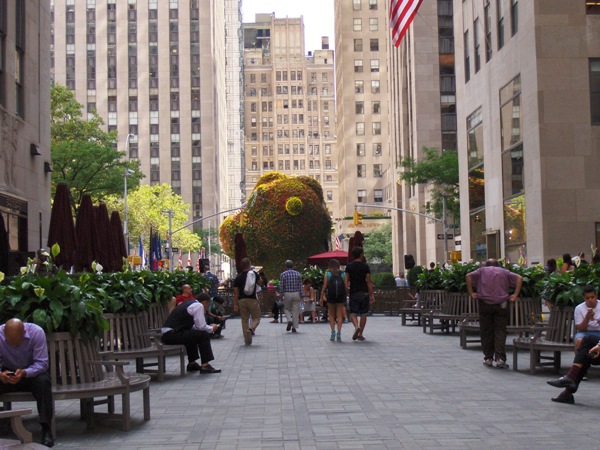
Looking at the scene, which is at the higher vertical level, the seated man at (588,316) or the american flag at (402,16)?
the american flag at (402,16)

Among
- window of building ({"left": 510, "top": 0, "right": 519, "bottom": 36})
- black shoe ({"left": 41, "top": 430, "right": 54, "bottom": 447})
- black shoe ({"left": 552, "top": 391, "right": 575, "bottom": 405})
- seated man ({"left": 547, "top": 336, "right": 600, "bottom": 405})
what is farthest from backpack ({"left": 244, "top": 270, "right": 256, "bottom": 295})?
window of building ({"left": 510, "top": 0, "right": 519, "bottom": 36})

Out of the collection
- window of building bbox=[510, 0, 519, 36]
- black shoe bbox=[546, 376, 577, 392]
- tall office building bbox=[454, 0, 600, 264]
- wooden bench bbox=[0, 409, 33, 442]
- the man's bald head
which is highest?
window of building bbox=[510, 0, 519, 36]

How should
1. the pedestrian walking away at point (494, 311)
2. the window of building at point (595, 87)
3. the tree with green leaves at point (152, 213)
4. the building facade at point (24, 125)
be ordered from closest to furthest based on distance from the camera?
the pedestrian walking away at point (494, 311), the building facade at point (24, 125), the window of building at point (595, 87), the tree with green leaves at point (152, 213)

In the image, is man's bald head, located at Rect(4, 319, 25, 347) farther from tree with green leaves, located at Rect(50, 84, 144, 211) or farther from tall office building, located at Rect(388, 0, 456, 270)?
tall office building, located at Rect(388, 0, 456, 270)

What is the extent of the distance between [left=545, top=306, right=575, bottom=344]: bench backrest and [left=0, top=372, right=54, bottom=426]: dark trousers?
717 centimetres

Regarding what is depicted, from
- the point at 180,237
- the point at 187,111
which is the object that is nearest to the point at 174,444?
the point at 180,237

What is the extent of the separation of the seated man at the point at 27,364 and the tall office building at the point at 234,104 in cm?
15558

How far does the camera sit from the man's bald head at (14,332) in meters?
7.99

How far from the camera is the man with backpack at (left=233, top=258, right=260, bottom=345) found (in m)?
19.4

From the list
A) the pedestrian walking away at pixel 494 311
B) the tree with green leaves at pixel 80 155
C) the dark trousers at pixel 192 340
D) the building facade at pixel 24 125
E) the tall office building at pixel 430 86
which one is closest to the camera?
the dark trousers at pixel 192 340

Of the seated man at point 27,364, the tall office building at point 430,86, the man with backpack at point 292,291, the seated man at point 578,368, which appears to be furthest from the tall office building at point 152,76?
the seated man at point 27,364

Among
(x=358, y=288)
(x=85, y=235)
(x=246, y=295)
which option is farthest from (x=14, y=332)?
(x=358, y=288)

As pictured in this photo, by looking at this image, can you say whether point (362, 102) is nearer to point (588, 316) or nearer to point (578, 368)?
point (588, 316)

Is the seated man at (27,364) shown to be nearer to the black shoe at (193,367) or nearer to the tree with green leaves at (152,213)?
the black shoe at (193,367)
